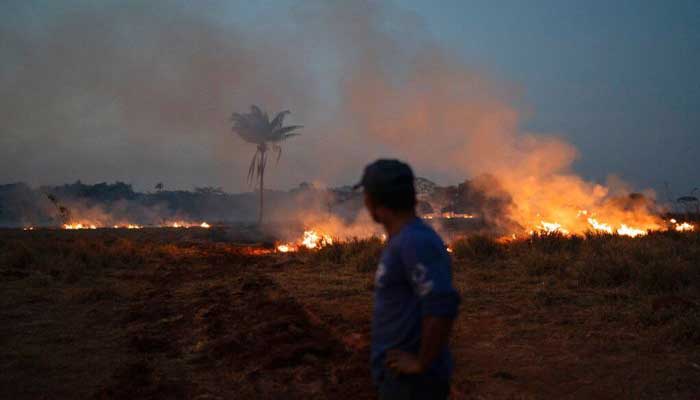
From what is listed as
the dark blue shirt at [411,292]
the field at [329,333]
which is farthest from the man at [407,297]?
the field at [329,333]

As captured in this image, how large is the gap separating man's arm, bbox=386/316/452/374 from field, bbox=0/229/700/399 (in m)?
2.84

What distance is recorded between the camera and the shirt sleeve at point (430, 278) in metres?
2.07

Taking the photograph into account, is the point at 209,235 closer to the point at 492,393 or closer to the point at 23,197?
the point at 492,393

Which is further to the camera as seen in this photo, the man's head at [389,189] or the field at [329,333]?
the field at [329,333]

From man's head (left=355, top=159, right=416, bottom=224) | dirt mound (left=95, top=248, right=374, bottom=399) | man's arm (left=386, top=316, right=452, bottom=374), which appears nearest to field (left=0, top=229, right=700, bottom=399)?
dirt mound (left=95, top=248, right=374, bottom=399)

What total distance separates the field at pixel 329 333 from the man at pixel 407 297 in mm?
2716

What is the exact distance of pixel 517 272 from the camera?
11859 mm

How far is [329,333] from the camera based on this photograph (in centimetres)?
708

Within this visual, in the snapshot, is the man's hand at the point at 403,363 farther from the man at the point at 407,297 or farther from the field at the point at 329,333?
the field at the point at 329,333

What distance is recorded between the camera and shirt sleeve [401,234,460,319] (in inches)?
81.4

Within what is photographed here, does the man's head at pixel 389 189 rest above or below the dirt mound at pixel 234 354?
above

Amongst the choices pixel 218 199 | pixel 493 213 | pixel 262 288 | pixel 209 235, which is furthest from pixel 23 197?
pixel 262 288

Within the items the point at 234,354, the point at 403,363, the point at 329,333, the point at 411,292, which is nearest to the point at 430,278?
the point at 411,292

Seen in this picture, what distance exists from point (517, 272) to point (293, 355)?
24.3 ft
